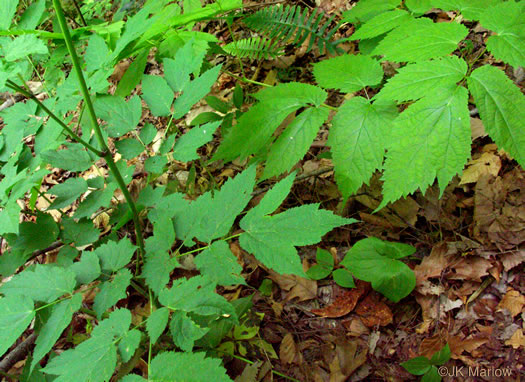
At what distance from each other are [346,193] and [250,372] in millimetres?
950

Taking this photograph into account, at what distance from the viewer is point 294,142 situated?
1.56 meters

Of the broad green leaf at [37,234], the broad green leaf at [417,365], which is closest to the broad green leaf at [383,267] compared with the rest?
the broad green leaf at [417,365]

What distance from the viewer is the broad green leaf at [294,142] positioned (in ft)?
5.09

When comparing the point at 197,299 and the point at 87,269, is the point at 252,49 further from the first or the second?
the point at 197,299

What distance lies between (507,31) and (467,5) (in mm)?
295

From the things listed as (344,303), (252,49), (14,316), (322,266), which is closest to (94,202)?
(14,316)

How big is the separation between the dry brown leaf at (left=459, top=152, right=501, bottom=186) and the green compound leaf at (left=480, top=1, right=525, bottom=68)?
94 centimetres

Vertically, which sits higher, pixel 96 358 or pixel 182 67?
pixel 182 67

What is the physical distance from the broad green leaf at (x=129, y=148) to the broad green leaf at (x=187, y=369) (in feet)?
2.58

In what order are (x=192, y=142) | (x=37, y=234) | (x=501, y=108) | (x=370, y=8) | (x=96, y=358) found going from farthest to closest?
(x=370, y=8)
(x=37, y=234)
(x=192, y=142)
(x=501, y=108)
(x=96, y=358)

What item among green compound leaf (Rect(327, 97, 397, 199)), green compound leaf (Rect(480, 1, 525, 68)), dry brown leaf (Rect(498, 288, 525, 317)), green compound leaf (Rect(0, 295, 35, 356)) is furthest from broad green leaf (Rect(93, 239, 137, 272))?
dry brown leaf (Rect(498, 288, 525, 317))

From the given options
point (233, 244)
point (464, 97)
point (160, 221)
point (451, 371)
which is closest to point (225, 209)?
point (160, 221)

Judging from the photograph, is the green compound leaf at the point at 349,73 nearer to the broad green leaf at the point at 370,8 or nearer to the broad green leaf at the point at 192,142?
the broad green leaf at the point at 370,8

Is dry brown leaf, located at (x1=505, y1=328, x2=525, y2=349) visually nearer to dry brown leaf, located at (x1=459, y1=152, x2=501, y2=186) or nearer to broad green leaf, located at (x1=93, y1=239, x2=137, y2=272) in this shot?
dry brown leaf, located at (x1=459, y1=152, x2=501, y2=186)
